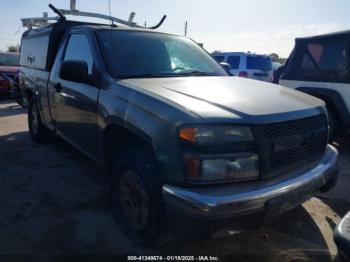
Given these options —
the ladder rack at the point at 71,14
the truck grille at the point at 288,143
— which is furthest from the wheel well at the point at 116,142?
the ladder rack at the point at 71,14

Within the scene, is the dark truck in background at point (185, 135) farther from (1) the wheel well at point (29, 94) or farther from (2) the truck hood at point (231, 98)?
(1) the wheel well at point (29, 94)

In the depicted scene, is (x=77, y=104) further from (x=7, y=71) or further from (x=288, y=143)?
(x=7, y=71)

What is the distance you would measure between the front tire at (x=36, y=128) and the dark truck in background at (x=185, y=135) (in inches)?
84.3

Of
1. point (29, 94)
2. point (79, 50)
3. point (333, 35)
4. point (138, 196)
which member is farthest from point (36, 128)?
point (333, 35)

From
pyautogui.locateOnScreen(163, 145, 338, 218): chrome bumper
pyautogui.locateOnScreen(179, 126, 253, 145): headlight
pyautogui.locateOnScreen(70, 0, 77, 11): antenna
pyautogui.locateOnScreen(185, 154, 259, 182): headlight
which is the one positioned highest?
pyautogui.locateOnScreen(70, 0, 77, 11): antenna

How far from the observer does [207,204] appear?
224 cm

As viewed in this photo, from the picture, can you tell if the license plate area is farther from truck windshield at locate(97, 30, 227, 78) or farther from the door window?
the door window

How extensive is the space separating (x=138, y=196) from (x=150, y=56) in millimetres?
1548

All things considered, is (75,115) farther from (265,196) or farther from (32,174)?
(265,196)

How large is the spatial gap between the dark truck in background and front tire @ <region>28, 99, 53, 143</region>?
2.14m

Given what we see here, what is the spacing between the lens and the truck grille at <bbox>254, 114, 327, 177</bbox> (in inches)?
96.7

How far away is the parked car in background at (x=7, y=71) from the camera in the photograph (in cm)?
1273

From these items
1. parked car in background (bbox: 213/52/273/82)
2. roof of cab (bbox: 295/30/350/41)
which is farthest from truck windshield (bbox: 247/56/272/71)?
roof of cab (bbox: 295/30/350/41)

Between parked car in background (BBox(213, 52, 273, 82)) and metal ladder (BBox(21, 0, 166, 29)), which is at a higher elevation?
metal ladder (BBox(21, 0, 166, 29))
